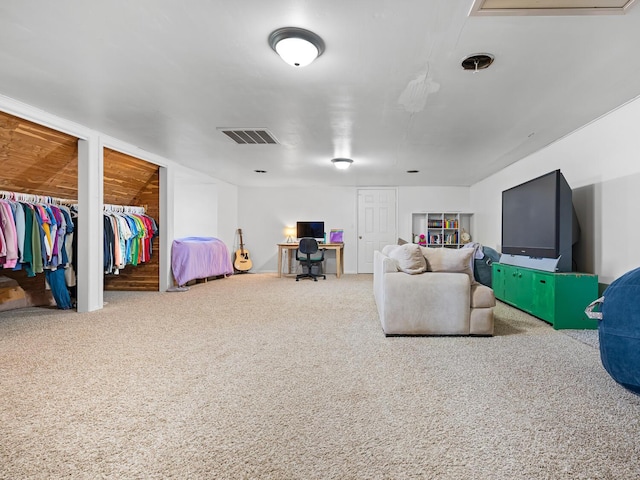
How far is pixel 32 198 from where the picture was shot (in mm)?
4145

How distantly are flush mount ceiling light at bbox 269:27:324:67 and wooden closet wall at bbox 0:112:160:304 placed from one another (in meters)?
2.87

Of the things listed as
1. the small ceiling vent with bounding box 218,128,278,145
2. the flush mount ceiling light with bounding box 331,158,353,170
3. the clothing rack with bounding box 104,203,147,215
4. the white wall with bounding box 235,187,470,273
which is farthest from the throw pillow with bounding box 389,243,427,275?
the white wall with bounding box 235,187,470,273

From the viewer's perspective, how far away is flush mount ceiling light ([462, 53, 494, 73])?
230cm

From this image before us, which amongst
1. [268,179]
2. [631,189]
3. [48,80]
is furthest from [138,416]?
[268,179]

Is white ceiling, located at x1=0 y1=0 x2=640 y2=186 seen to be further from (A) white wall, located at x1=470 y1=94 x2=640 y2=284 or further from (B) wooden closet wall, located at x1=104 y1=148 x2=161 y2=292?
(B) wooden closet wall, located at x1=104 y1=148 x2=161 y2=292

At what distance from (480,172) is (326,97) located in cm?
455

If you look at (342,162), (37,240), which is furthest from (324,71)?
(37,240)

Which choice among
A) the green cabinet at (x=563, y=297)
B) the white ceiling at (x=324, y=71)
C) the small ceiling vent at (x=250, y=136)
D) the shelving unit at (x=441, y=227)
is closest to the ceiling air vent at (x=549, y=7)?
the white ceiling at (x=324, y=71)

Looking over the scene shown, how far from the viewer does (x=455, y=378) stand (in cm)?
215

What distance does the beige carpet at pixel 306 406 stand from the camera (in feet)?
4.38

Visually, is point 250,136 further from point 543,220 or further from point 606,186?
point 606,186

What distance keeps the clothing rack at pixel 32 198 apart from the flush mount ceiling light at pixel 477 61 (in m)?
4.73

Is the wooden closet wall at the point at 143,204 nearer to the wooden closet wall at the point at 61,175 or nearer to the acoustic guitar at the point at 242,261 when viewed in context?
the wooden closet wall at the point at 61,175

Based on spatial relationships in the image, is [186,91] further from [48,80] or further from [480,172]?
[480,172]
